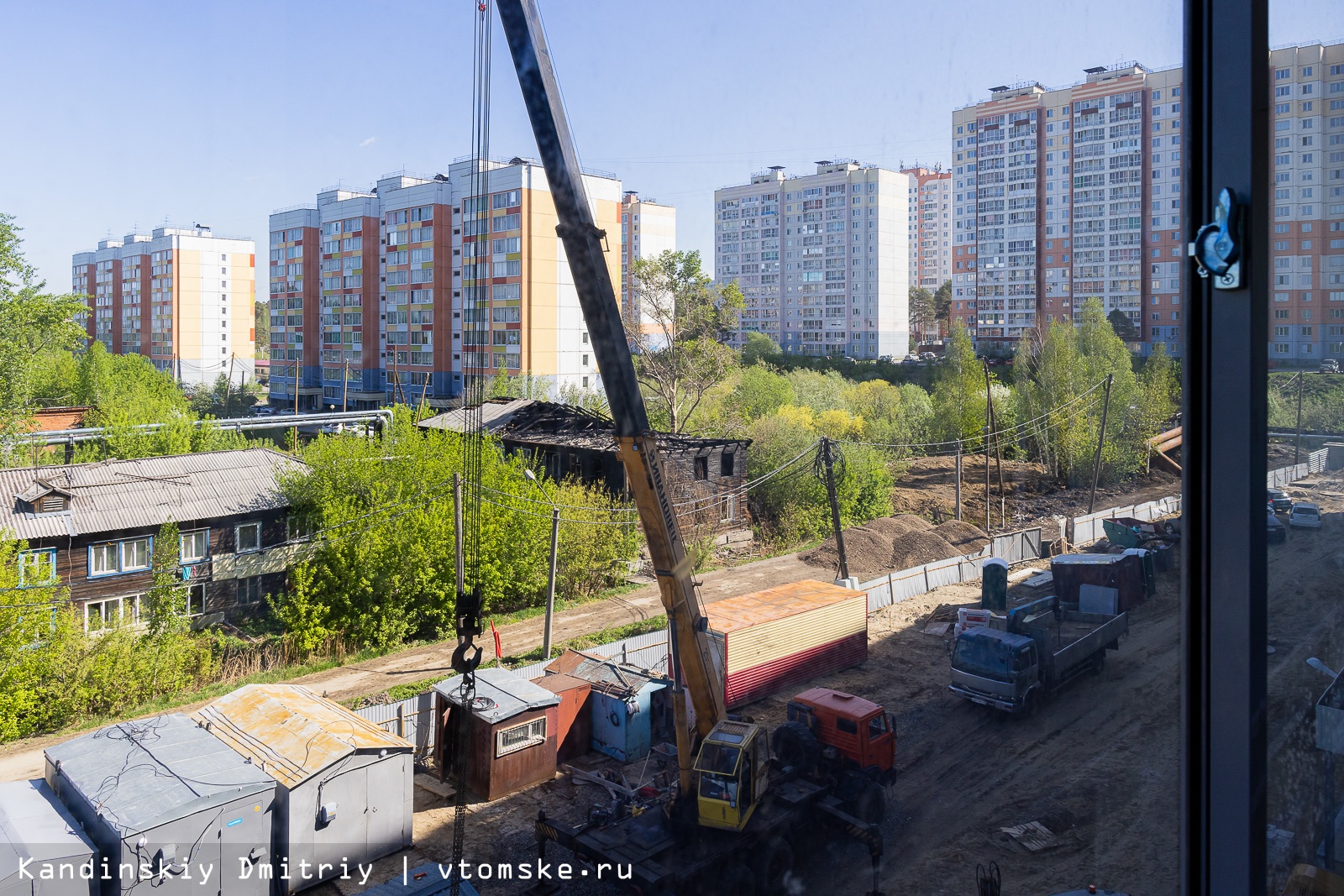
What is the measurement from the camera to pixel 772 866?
4.16 metres

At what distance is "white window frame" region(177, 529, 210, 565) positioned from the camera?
904cm

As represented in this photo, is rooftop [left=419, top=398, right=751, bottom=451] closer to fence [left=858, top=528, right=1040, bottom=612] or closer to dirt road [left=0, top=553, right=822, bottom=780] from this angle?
dirt road [left=0, top=553, right=822, bottom=780]

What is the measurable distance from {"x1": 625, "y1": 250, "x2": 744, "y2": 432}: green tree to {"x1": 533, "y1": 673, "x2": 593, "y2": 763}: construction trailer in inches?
277

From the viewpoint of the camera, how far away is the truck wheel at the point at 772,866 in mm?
4098

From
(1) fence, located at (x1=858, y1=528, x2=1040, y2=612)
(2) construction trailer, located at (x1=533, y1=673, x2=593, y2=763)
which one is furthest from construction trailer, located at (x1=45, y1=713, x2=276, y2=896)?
(1) fence, located at (x1=858, y1=528, x2=1040, y2=612)

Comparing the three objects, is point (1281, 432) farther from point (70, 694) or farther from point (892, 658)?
point (70, 694)

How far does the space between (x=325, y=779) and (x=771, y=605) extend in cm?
385

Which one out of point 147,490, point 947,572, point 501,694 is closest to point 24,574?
point 147,490

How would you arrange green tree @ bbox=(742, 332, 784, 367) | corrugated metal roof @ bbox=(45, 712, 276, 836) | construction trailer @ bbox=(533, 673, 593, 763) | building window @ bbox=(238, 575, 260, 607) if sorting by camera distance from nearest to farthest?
corrugated metal roof @ bbox=(45, 712, 276, 836)
construction trailer @ bbox=(533, 673, 593, 763)
building window @ bbox=(238, 575, 260, 607)
green tree @ bbox=(742, 332, 784, 367)

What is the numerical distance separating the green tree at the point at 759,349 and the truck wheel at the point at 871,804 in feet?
46.6

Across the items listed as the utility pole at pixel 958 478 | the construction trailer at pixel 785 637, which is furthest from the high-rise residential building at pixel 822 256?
the construction trailer at pixel 785 637

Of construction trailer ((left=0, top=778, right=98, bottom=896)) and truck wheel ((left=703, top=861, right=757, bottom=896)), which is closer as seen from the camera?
construction trailer ((left=0, top=778, right=98, bottom=896))

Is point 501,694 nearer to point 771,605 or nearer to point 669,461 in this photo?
point 771,605

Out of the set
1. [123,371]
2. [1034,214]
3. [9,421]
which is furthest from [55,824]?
[123,371]
